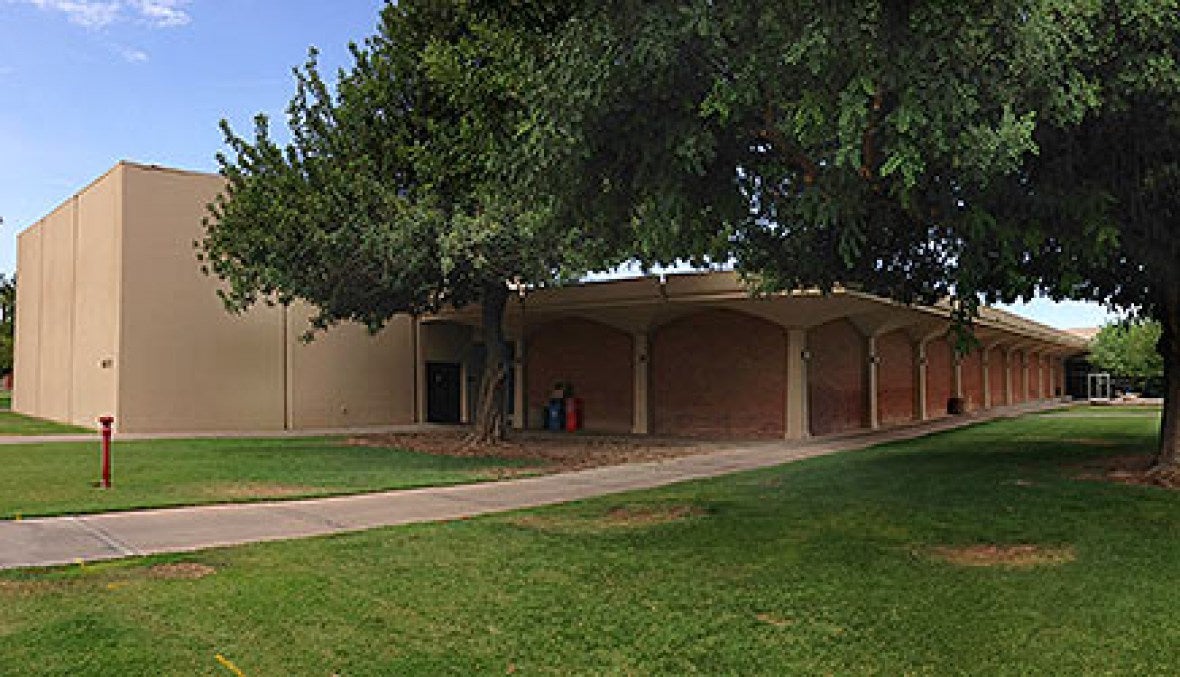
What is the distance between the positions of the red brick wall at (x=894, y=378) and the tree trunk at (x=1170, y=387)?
14806 mm

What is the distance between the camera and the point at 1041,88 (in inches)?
235

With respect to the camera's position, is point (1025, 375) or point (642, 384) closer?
point (642, 384)

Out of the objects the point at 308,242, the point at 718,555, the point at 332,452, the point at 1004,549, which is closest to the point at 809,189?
the point at 718,555

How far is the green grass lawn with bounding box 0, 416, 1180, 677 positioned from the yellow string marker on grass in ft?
0.11

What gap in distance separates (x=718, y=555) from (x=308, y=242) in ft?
40.2

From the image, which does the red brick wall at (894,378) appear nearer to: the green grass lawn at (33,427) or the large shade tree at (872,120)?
the large shade tree at (872,120)

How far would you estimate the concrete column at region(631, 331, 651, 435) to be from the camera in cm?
2586

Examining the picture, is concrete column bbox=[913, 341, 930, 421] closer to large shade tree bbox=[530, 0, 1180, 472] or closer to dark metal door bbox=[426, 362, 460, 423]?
dark metal door bbox=[426, 362, 460, 423]

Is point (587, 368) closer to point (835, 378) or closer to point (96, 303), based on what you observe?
point (835, 378)

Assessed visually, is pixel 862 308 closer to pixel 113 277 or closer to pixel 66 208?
pixel 113 277

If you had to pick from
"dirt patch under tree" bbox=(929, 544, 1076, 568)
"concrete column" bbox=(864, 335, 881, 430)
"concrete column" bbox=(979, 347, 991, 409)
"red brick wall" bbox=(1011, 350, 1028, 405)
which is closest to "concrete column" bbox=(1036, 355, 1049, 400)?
"red brick wall" bbox=(1011, 350, 1028, 405)

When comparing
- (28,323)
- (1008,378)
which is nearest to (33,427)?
(28,323)

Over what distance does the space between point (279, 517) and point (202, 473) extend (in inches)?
207

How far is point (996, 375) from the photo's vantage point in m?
44.5
